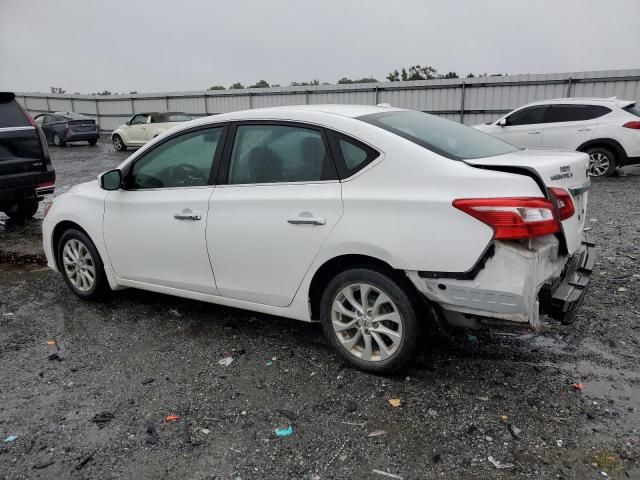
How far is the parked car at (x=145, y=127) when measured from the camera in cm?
1936

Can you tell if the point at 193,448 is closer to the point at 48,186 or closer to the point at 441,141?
the point at 441,141

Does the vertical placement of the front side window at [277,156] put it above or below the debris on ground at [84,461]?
above

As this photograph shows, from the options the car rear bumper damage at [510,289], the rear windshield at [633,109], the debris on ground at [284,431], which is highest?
the rear windshield at [633,109]

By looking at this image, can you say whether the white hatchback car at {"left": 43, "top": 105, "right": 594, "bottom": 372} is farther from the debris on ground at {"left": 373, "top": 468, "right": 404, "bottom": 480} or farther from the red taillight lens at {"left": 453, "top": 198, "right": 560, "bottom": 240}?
the debris on ground at {"left": 373, "top": 468, "right": 404, "bottom": 480}

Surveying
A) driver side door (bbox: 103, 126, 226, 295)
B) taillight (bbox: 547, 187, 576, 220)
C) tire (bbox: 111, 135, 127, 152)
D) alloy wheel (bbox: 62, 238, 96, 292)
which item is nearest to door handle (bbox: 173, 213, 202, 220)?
driver side door (bbox: 103, 126, 226, 295)

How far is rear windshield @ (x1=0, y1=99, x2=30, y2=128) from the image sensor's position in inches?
274

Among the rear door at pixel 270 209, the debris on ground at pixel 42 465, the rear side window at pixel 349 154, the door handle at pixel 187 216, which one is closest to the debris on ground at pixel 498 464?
the rear door at pixel 270 209

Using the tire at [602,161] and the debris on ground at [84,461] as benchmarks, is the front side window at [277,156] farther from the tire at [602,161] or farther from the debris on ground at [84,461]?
the tire at [602,161]

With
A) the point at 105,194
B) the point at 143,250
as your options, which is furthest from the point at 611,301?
the point at 105,194

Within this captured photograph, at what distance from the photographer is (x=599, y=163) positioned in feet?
35.1

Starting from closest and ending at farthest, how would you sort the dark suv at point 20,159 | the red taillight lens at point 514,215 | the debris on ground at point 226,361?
the red taillight lens at point 514,215, the debris on ground at point 226,361, the dark suv at point 20,159

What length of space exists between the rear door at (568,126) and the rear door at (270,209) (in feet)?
29.4

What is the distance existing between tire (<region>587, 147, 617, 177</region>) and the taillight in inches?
343

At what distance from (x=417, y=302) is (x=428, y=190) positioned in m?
0.68
